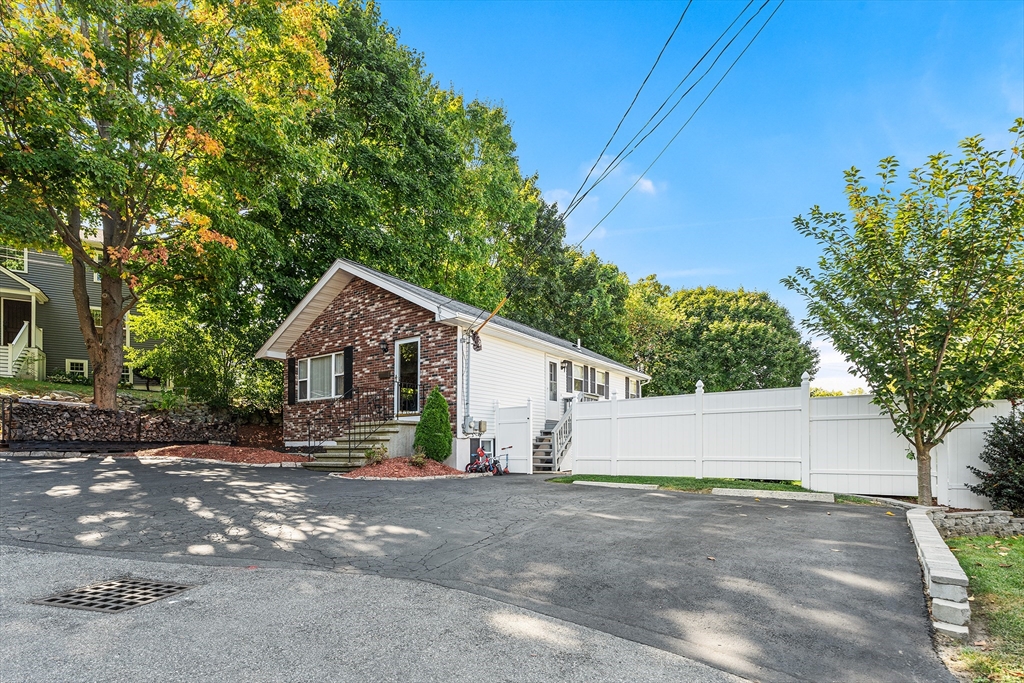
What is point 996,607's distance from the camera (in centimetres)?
427

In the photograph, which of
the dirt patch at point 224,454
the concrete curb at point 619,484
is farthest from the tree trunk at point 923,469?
the dirt patch at point 224,454

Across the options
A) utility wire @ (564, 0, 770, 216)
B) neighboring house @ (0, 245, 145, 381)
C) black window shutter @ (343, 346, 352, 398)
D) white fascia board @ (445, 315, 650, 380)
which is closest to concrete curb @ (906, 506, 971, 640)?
utility wire @ (564, 0, 770, 216)

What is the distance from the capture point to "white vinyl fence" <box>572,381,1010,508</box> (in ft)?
27.8

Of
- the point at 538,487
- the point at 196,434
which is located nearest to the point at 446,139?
the point at 196,434

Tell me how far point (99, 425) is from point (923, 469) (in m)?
19.0

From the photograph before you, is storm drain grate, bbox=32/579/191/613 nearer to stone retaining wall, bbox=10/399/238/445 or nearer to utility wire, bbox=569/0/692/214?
utility wire, bbox=569/0/692/214

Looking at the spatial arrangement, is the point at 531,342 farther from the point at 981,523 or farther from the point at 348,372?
the point at 981,523

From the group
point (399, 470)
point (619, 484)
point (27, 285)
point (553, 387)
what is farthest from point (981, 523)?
point (27, 285)

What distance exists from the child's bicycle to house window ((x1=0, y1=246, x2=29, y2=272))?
21960 mm

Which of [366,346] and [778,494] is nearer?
[778,494]

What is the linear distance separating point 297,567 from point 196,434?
52.5ft

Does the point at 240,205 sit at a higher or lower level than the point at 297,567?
higher

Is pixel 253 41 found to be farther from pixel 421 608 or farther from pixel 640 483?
pixel 421 608

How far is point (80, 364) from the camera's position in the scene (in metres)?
25.0
